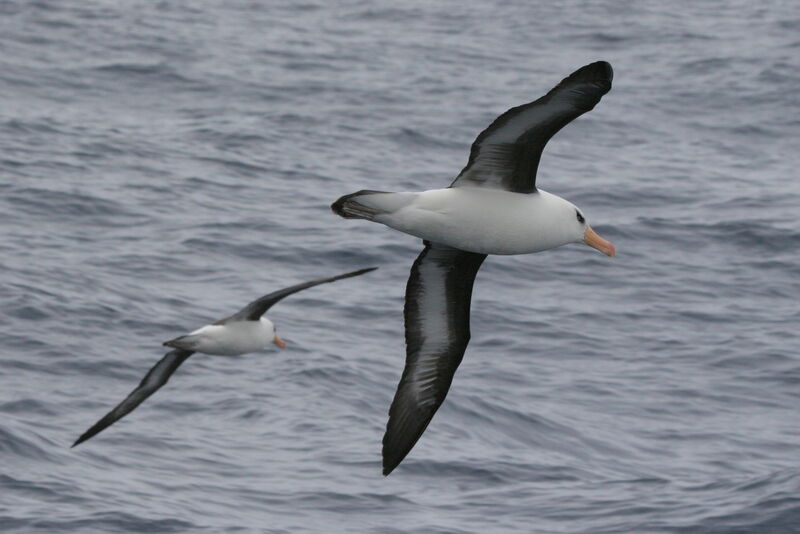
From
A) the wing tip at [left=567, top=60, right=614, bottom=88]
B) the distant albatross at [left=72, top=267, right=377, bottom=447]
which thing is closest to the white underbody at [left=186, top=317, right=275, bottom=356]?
the distant albatross at [left=72, top=267, right=377, bottom=447]

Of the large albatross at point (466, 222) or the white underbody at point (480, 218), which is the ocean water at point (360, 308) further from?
the white underbody at point (480, 218)

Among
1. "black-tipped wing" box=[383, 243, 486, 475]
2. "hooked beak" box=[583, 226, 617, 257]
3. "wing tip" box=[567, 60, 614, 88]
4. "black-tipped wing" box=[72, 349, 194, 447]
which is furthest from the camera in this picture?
"black-tipped wing" box=[72, 349, 194, 447]

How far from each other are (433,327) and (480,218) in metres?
1.61

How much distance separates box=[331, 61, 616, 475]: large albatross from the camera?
8492mm

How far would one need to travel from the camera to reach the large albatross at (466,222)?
27.9ft

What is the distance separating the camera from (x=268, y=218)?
20.2 metres

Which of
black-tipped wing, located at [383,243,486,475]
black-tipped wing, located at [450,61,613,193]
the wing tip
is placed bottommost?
black-tipped wing, located at [383,243,486,475]

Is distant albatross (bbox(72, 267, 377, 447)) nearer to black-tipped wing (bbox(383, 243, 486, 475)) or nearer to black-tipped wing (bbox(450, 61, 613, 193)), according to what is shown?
black-tipped wing (bbox(383, 243, 486, 475))

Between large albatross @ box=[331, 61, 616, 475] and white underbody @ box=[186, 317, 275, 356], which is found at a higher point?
large albatross @ box=[331, 61, 616, 475]

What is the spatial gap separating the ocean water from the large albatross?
2.72 m

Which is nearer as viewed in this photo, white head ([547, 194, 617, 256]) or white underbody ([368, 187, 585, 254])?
white underbody ([368, 187, 585, 254])

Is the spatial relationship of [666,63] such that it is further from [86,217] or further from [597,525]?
[597,525]

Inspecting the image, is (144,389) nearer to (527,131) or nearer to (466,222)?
(466,222)

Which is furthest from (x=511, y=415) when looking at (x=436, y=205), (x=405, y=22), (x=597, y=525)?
(x=405, y=22)
